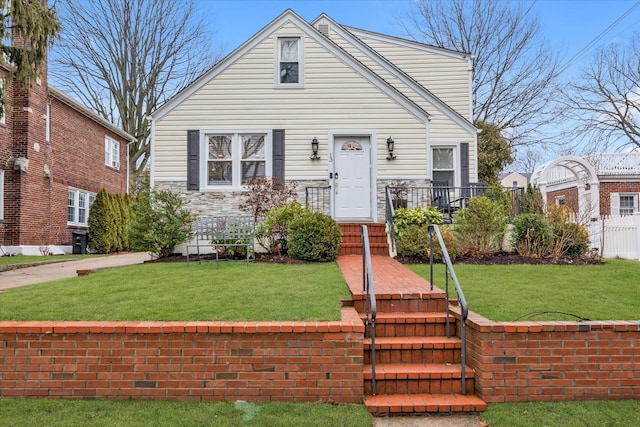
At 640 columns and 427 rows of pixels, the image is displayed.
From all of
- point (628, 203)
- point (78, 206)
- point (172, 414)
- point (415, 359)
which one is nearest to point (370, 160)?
point (415, 359)

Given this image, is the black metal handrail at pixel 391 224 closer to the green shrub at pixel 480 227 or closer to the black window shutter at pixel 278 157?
the green shrub at pixel 480 227

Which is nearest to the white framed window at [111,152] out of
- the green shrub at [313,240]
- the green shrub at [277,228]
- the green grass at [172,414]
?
the green shrub at [277,228]

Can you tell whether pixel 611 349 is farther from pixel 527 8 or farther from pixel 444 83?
pixel 527 8

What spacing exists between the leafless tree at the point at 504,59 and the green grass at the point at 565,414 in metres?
21.9

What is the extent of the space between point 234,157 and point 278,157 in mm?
1109

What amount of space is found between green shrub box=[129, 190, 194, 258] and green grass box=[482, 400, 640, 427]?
7.03 metres

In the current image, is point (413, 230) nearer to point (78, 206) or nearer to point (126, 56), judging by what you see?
point (78, 206)

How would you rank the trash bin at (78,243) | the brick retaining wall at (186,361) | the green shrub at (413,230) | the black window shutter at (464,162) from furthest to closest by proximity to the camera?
the trash bin at (78,243) → the black window shutter at (464,162) → the green shrub at (413,230) → the brick retaining wall at (186,361)

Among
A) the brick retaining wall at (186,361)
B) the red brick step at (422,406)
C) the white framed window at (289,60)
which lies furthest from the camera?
the white framed window at (289,60)

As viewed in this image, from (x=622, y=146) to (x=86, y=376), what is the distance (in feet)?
93.3

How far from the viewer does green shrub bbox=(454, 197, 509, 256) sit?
8.66m

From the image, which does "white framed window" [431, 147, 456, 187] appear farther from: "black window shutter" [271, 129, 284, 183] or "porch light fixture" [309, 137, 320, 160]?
"black window shutter" [271, 129, 284, 183]

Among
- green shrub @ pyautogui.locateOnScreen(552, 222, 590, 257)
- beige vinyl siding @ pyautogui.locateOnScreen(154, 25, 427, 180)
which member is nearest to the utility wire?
beige vinyl siding @ pyautogui.locateOnScreen(154, 25, 427, 180)

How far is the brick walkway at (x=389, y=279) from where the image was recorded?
4.89 m
